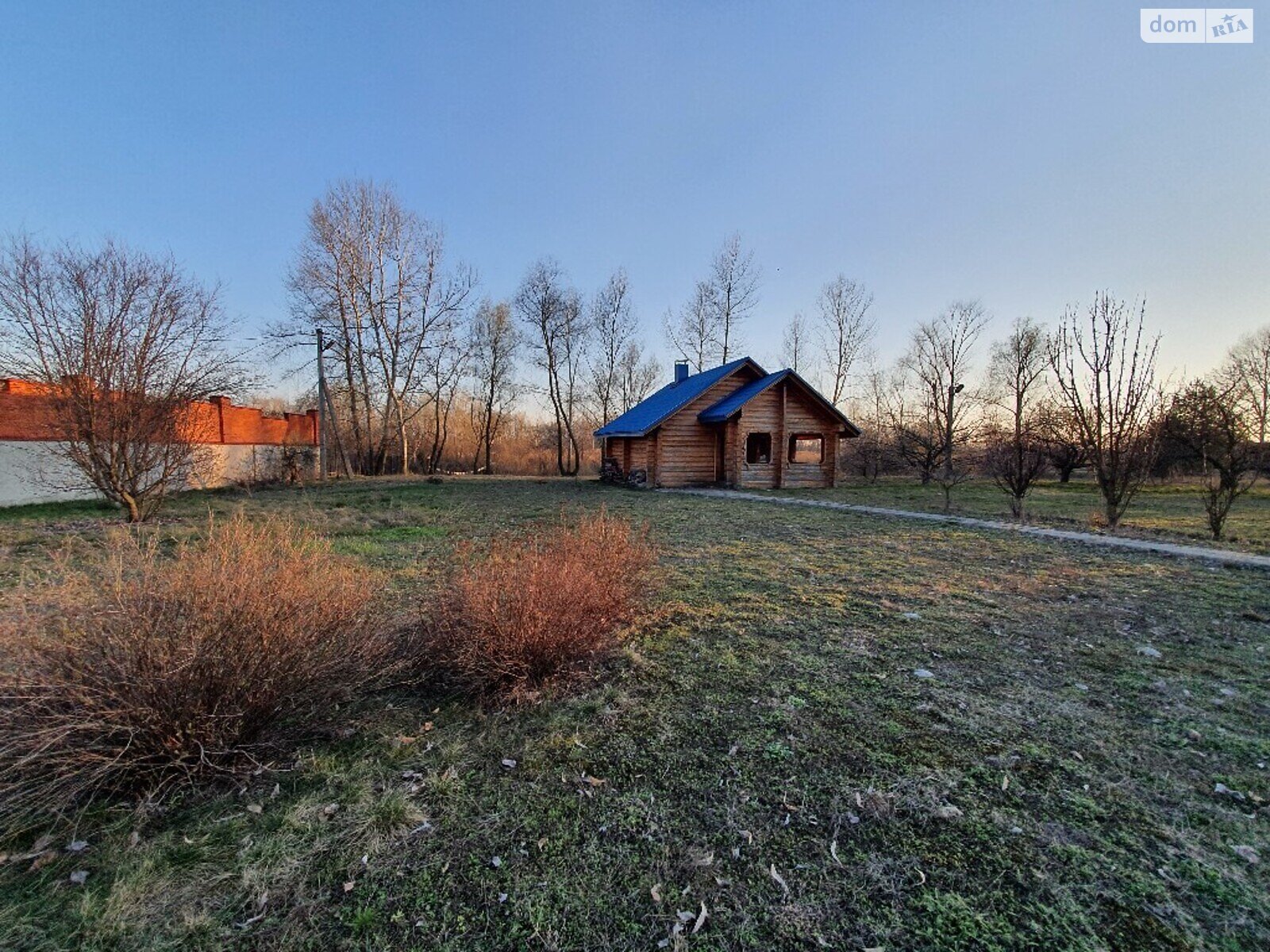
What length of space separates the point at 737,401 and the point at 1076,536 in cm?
1188

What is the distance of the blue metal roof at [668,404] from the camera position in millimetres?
19898

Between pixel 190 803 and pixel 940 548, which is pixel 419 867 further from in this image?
pixel 940 548

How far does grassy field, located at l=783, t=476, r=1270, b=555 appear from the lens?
1027 cm

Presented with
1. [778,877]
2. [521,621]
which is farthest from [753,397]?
[778,877]

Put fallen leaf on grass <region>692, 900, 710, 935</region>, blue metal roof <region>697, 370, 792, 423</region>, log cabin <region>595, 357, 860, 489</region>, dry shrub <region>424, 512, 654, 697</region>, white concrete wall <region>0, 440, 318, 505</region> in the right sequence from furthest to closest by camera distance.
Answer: log cabin <region>595, 357, 860, 489</region> < blue metal roof <region>697, 370, 792, 423</region> < white concrete wall <region>0, 440, 318, 505</region> < dry shrub <region>424, 512, 654, 697</region> < fallen leaf on grass <region>692, 900, 710, 935</region>

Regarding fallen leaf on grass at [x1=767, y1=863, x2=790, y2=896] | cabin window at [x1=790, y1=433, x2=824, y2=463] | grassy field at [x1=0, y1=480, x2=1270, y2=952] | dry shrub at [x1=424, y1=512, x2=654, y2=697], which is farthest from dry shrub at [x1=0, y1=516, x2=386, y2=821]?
cabin window at [x1=790, y1=433, x2=824, y2=463]

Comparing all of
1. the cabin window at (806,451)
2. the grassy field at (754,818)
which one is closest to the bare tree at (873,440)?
the cabin window at (806,451)

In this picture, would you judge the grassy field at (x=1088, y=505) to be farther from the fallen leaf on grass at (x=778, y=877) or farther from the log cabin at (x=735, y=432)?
the fallen leaf on grass at (x=778, y=877)

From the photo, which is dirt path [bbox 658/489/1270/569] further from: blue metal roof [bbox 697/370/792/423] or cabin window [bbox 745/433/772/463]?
cabin window [bbox 745/433/772/463]

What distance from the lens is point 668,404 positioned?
21.5 m

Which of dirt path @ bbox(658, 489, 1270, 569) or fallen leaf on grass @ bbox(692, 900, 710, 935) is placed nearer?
fallen leaf on grass @ bbox(692, 900, 710, 935)

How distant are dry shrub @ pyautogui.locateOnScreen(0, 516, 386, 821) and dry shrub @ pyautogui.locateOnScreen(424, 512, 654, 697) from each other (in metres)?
0.73

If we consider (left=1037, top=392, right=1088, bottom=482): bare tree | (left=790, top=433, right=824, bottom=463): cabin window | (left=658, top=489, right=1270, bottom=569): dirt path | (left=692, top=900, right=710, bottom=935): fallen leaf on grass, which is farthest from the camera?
(left=1037, top=392, right=1088, bottom=482): bare tree

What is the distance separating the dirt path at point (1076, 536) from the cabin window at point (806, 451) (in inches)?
225
